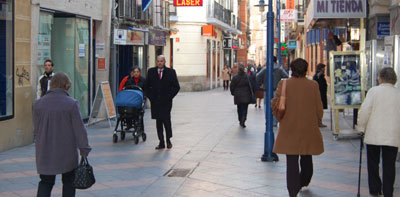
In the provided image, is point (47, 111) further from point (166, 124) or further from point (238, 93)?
point (238, 93)

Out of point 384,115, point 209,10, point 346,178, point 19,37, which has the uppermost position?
point 209,10

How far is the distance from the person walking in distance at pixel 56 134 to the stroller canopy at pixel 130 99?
22.9ft

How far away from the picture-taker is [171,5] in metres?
39.6

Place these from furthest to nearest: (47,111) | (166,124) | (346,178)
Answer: (166,124) → (346,178) → (47,111)

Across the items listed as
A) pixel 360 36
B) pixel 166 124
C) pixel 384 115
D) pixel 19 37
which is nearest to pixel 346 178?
pixel 384 115

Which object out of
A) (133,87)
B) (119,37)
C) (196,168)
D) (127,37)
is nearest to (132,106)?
(133,87)

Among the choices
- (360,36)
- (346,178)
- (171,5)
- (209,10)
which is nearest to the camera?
(346,178)

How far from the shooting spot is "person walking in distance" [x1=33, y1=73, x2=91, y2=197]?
6258mm

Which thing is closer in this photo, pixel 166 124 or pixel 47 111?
pixel 47 111

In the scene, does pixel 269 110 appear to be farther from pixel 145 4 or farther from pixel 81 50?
pixel 145 4

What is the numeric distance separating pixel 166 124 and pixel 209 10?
1203 inches

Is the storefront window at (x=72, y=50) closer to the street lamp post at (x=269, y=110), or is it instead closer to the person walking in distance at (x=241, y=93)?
the person walking in distance at (x=241, y=93)

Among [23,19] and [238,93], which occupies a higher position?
[23,19]

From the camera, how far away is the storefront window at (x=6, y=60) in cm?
1212
